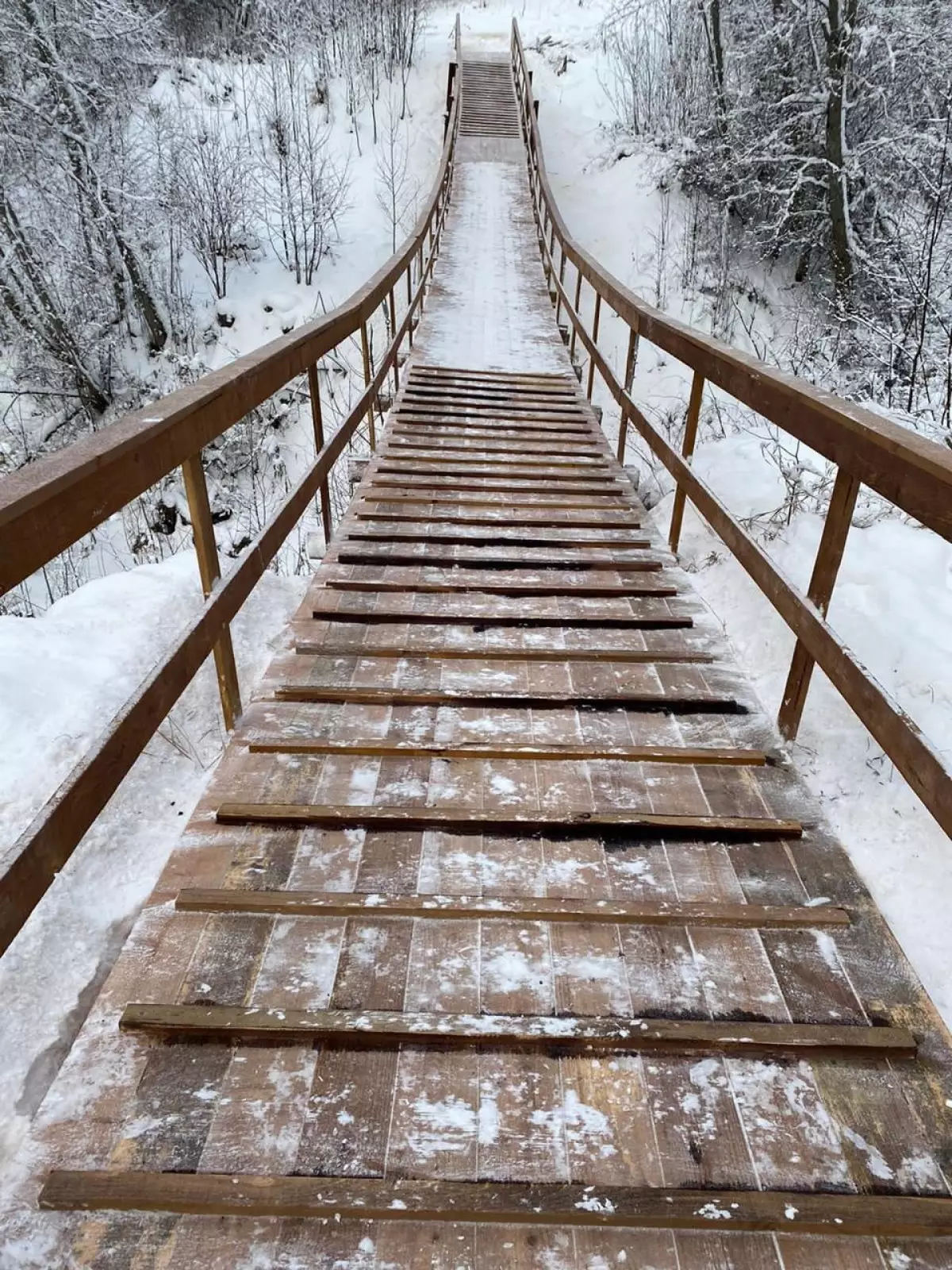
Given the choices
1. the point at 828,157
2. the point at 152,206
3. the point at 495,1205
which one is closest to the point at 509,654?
the point at 495,1205

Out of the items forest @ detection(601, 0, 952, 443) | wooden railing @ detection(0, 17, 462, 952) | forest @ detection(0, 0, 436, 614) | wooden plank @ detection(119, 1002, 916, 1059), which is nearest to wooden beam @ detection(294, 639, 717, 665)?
wooden railing @ detection(0, 17, 462, 952)

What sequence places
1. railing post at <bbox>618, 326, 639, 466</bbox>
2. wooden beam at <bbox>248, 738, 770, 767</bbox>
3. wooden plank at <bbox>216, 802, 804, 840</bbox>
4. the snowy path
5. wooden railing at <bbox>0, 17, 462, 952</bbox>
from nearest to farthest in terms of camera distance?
1. wooden railing at <bbox>0, 17, 462, 952</bbox>
2. wooden plank at <bbox>216, 802, 804, 840</bbox>
3. wooden beam at <bbox>248, 738, 770, 767</bbox>
4. railing post at <bbox>618, 326, 639, 466</bbox>
5. the snowy path

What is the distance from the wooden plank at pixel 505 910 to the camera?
179 centimetres

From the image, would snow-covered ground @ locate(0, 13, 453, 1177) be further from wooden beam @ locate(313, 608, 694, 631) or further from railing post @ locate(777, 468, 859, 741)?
railing post @ locate(777, 468, 859, 741)

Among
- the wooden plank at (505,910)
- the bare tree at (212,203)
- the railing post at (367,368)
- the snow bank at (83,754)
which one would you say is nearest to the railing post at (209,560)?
the snow bank at (83,754)

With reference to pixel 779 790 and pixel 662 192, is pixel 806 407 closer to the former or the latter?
pixel 779 790

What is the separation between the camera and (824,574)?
2.23 m

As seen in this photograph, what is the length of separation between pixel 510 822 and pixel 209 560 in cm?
111

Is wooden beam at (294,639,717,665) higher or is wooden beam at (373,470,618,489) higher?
wooden beam at (294,639,717,665)

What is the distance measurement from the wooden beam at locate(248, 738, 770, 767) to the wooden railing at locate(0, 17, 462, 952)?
13.2 inches

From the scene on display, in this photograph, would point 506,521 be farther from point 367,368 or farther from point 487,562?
point 367,368

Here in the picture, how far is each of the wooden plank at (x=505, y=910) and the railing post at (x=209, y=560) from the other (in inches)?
29.6

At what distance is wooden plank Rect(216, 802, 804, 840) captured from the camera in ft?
6.77

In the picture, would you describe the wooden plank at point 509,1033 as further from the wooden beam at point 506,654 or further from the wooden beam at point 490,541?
the wooden beam at point 490,541
